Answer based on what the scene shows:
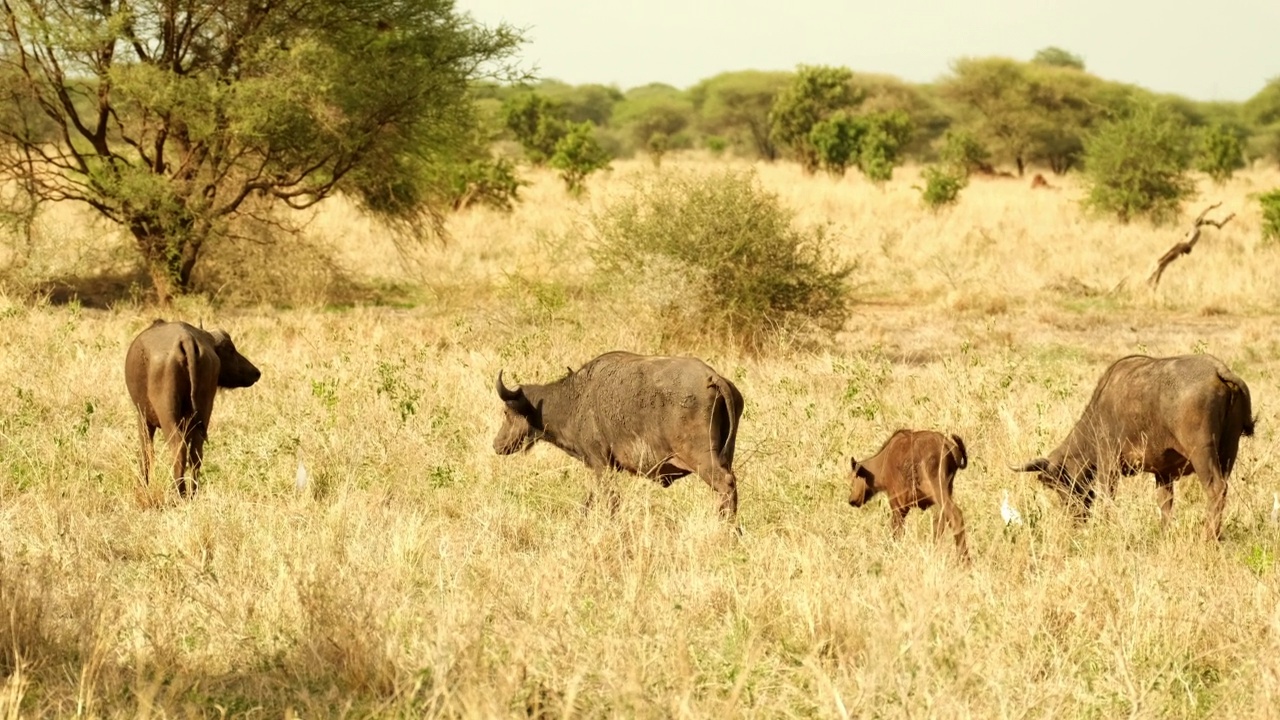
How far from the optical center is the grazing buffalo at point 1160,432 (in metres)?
6.58

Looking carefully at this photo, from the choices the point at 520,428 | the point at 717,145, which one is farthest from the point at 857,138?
the point at 520,428

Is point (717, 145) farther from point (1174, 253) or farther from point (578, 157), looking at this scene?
point (1174, 253)

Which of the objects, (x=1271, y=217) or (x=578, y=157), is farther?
(x=578, y=157)

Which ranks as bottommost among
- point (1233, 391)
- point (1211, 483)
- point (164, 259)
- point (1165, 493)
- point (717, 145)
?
point (717, 145)

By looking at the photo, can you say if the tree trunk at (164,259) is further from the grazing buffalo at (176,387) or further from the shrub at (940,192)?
the shrub at (940,192)

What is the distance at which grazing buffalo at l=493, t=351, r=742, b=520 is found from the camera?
22.6 ft

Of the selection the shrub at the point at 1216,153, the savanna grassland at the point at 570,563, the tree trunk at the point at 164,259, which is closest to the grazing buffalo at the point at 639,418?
the savanna grassland at the point at 570,563

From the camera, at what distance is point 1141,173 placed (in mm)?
25453

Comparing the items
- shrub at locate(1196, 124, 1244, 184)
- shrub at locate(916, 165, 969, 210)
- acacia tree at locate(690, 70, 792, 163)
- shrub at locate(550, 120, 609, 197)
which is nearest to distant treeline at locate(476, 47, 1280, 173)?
acacia tree at locate(690, 70, 792, 163)

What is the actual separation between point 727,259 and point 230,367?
6.04 m

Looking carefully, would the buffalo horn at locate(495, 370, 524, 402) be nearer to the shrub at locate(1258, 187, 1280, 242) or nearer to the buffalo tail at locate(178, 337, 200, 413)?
the buffalo tail at locate(178, 337, 200, 413)

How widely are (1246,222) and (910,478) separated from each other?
20.8 m

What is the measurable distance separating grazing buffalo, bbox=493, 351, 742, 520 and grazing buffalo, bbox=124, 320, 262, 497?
1.61 meters

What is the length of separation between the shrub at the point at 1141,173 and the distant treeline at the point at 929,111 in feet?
39.0
